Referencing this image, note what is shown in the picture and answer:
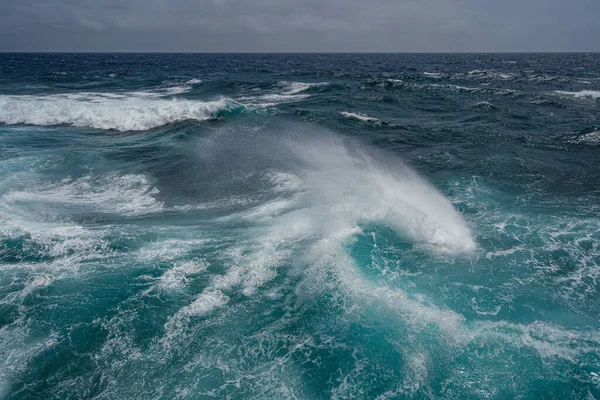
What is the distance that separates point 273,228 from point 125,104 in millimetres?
37219

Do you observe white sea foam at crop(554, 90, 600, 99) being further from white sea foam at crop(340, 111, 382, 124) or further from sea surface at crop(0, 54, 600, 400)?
white sea foam at crop(340, 111, 382, 124)

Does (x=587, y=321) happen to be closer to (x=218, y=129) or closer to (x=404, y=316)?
(x=404, y=316)

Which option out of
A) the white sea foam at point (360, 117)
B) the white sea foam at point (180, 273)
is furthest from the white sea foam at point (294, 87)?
the white sea foam at point (180, 273)

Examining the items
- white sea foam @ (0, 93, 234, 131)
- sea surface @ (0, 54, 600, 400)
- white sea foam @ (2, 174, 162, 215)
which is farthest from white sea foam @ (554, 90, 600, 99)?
white sea foam @ (2, 174, 162, 215)

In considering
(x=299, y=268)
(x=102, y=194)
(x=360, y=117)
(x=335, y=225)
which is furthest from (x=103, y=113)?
(x=299, y=268)

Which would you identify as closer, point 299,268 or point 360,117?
point 299,268

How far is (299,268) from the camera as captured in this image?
14.3 metres

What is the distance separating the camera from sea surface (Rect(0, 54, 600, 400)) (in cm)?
1012

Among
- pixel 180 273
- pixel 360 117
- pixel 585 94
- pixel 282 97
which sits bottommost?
pixel 180 273

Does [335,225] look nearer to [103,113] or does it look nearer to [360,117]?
[360,117]

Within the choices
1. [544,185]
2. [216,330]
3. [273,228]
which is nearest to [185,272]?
[216,330]

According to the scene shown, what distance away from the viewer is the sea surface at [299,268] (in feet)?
33.2

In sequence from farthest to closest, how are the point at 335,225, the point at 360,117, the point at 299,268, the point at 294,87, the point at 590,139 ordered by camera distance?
the point at 294,87 → the point at 360,117 → the point at 590,139 → the point at 335,225 → the point at 299,268

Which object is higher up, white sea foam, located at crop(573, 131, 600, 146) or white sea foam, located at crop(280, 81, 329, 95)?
white sea foam, located at crop(280, 81, 329, 95)
